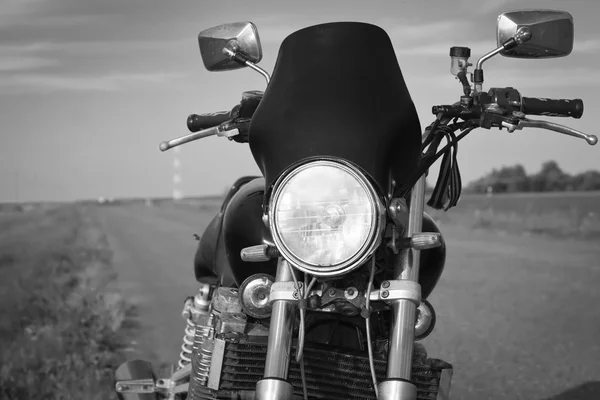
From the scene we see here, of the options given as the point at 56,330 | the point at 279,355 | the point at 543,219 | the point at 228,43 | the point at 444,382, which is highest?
the point at 228,43

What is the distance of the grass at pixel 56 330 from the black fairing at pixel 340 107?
3.84 meters

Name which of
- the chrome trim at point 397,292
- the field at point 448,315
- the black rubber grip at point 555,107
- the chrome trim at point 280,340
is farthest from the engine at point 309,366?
the field at point 448,315

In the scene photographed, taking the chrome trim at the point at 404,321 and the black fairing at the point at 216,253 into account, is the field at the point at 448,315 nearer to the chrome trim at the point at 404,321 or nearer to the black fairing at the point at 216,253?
the black fairing at the point at 216,253

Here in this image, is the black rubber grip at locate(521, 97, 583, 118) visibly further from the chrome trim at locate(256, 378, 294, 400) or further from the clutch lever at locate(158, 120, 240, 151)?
the chrome trim at locate(256, 378, 294, 400)

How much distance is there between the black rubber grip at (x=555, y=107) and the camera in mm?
3289

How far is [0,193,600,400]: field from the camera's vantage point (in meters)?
6.59

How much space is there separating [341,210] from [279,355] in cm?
47

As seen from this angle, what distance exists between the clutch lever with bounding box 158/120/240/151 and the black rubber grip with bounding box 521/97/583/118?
1080 millimetres

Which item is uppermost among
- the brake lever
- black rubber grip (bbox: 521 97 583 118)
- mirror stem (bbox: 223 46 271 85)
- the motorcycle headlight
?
mirror stem (bbox: 223 46 271 85)

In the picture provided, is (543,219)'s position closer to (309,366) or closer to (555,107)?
(555,107)

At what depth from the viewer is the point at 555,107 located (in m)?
3.32

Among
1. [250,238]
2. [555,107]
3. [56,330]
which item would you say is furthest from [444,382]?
[56,330]

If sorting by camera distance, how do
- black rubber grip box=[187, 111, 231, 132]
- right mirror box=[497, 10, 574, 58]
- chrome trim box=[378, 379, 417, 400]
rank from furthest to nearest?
black rubber grip box=[187, 111, 231, 132] < right mirror box=[497, 10, 574, 58] < chrome trim box=[378, 379, 417, 400]

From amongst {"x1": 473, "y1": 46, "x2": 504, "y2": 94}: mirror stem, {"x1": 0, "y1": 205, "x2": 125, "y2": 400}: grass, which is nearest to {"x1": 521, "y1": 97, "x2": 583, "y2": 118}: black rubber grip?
{"x1": 473, "y1": 46, "x2": 504, "y2": 94}: mirror stem
